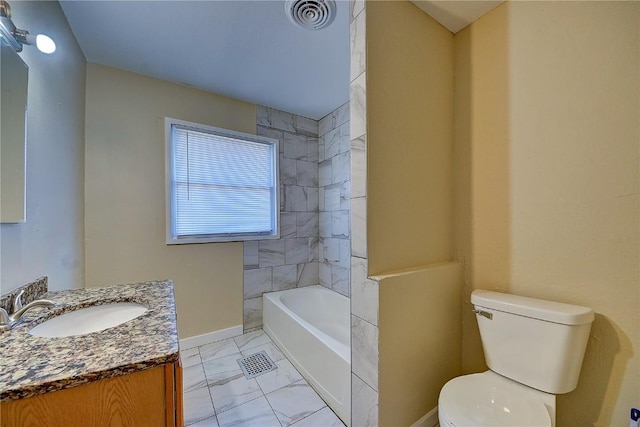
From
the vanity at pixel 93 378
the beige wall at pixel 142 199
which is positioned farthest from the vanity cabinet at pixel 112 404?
the beige wall at pixel 142 199

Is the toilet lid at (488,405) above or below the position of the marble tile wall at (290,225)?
below

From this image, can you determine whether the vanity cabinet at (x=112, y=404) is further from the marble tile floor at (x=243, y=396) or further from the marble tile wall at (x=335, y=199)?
the marble tile wall at (x=335, y=199)

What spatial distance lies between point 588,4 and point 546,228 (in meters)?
1.08

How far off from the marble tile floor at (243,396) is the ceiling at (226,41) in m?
2.52

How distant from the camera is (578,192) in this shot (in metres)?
1.22

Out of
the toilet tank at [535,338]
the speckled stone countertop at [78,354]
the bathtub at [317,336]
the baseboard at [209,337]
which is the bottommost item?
the baseboard at [209,337]

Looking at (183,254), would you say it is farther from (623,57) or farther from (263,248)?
(623,57)

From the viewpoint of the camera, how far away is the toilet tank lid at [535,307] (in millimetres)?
1084

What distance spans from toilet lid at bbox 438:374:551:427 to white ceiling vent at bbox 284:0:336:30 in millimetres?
2175

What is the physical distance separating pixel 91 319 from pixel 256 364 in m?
1.36

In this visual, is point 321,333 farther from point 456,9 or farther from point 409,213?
point 456,9

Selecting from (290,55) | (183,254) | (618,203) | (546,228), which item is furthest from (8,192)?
(618,203)

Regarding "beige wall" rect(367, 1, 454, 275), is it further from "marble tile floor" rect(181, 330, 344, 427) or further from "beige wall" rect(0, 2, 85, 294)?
"beige wall" rect(0, 2, 85, 294)

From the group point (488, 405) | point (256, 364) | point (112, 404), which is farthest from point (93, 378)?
point (256, 364)
